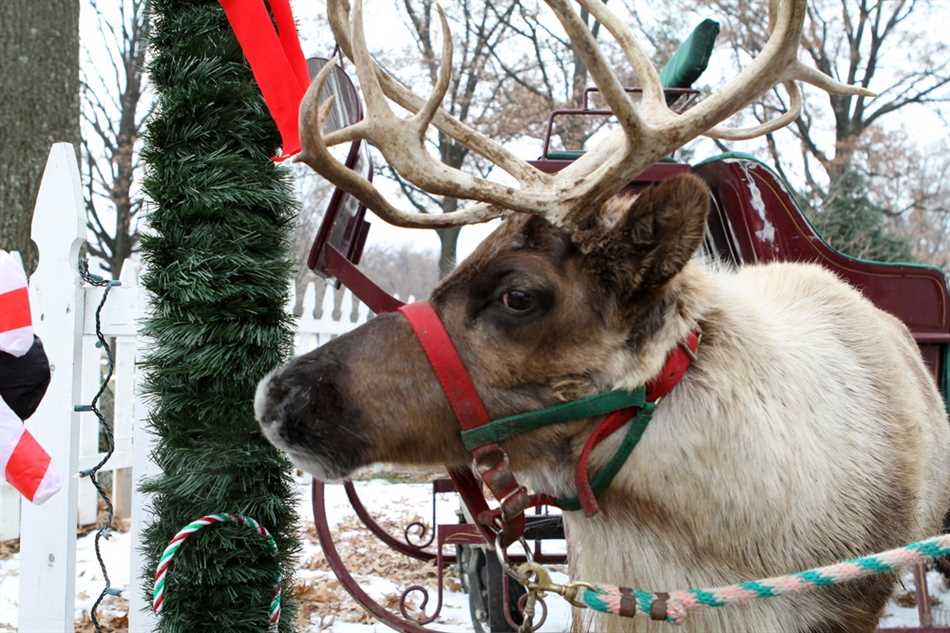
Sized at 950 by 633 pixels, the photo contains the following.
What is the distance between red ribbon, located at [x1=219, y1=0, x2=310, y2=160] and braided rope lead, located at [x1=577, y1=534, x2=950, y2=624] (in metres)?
1.77

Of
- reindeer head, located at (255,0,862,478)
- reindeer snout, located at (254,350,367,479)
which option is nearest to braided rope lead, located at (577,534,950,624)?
reindeer head, located at (255,0,862,478)

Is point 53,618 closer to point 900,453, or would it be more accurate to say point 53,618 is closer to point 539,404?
point 539,404

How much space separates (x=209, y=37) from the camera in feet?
10.0

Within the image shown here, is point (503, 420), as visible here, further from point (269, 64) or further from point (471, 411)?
point (269, 64)

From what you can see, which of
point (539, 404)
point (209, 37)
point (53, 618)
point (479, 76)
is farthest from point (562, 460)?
point (479, 76)

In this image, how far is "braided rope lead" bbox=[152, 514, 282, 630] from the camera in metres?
2.82

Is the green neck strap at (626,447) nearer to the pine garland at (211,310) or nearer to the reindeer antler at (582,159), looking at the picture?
the reindeer antler at (582,159)

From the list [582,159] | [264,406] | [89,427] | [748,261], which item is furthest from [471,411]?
[89,427]

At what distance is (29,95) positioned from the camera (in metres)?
5.82

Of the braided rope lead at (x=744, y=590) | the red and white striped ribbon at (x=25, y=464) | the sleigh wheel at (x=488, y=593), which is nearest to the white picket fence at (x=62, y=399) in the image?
the red and white striped ribbon at (x=25, y=464)

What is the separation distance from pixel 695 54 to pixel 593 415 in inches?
105

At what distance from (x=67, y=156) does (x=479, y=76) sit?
503 inches

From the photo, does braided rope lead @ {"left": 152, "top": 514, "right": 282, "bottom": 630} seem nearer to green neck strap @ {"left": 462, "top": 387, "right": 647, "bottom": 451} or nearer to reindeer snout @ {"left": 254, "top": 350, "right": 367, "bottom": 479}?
reindeer snout @ {"left": 254, "top": 350, "right": 367, "bottom": 479}

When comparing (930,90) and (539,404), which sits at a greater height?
(930,90)
